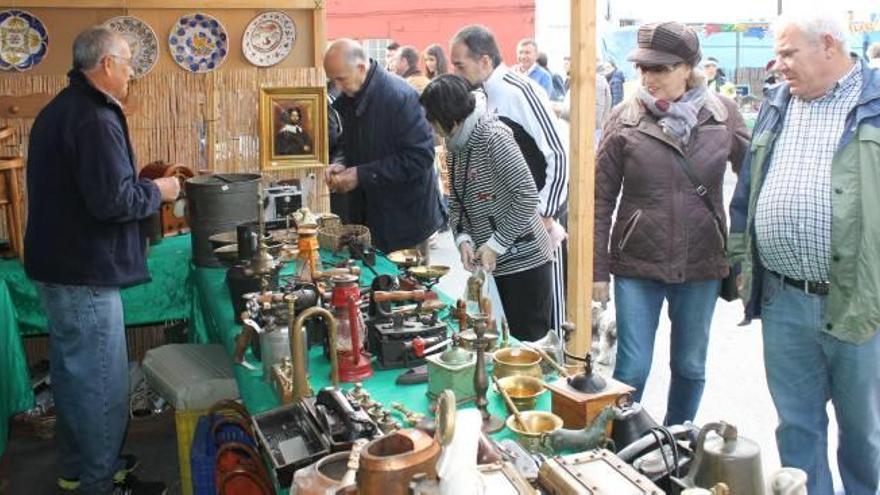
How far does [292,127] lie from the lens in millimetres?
5152

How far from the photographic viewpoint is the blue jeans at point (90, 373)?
3445 mm

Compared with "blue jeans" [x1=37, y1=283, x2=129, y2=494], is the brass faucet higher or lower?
higher

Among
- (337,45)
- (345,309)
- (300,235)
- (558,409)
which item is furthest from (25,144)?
(558,409)

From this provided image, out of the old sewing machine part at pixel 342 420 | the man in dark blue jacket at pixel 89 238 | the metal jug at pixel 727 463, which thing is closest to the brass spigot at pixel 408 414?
the old sewing machine part at pixel 342 420

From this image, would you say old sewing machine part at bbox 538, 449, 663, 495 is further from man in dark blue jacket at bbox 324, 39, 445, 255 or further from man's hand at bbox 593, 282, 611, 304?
man in dark blue jacket at bbox 324, 39, 445, 255

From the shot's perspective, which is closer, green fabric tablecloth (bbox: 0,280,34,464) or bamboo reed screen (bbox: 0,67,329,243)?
green fabric tablecloth (bbox: 0,280,34,464)

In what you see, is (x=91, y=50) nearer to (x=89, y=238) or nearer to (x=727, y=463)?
(x=89, y=238)

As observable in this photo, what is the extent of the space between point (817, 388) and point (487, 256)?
4.24 feet

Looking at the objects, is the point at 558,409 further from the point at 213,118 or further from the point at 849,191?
the point at 213,118

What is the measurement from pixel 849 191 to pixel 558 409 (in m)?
1.28

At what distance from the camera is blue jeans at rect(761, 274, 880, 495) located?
9.07 feet

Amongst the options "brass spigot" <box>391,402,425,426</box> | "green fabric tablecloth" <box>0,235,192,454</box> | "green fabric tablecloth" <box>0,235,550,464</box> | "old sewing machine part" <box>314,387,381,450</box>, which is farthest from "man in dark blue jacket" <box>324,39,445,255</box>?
"old sewing machine part" <box>314,387,381,450</box>

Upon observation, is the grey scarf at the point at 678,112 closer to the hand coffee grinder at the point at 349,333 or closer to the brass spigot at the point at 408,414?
the hand coffee grinder at the point at 349,333

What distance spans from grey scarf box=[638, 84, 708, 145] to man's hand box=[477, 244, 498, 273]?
2.68 ft
